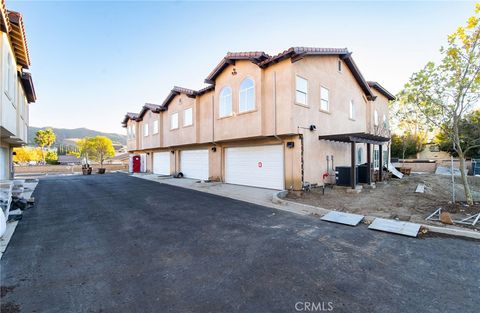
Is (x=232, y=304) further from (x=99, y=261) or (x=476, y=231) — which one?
(x=476, y=231)

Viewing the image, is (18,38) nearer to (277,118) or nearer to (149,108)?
(277,118)

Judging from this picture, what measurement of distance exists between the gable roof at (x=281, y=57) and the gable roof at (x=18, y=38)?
28.3 feet

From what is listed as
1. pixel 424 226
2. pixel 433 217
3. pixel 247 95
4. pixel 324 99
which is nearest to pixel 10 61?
pixel 247 95

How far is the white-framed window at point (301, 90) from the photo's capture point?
11.3 m

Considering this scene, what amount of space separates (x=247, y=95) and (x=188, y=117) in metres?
7.07

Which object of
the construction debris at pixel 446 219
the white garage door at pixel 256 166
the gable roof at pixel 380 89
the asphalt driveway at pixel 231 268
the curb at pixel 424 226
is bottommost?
the asphalt driveway at pixel 231 268

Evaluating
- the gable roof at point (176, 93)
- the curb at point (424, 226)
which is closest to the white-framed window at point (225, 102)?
the gable roof at point (176, 93)

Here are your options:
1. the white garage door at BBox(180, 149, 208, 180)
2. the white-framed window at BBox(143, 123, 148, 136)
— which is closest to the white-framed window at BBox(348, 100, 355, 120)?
the white garage door at BBox(180, 149, 208, 180)

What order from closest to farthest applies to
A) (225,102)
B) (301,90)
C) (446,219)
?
1. (446,219)
2. (301,90)
3. (225,102)

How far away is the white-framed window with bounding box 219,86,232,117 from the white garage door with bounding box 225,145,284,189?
248 centimetres

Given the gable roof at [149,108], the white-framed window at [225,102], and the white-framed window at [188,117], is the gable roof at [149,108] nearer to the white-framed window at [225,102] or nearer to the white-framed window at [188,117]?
the white-framed window at [188,117]

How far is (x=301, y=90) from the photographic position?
11.6m

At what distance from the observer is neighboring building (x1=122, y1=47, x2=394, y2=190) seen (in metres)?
11.3

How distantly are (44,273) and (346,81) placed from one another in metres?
17.5
